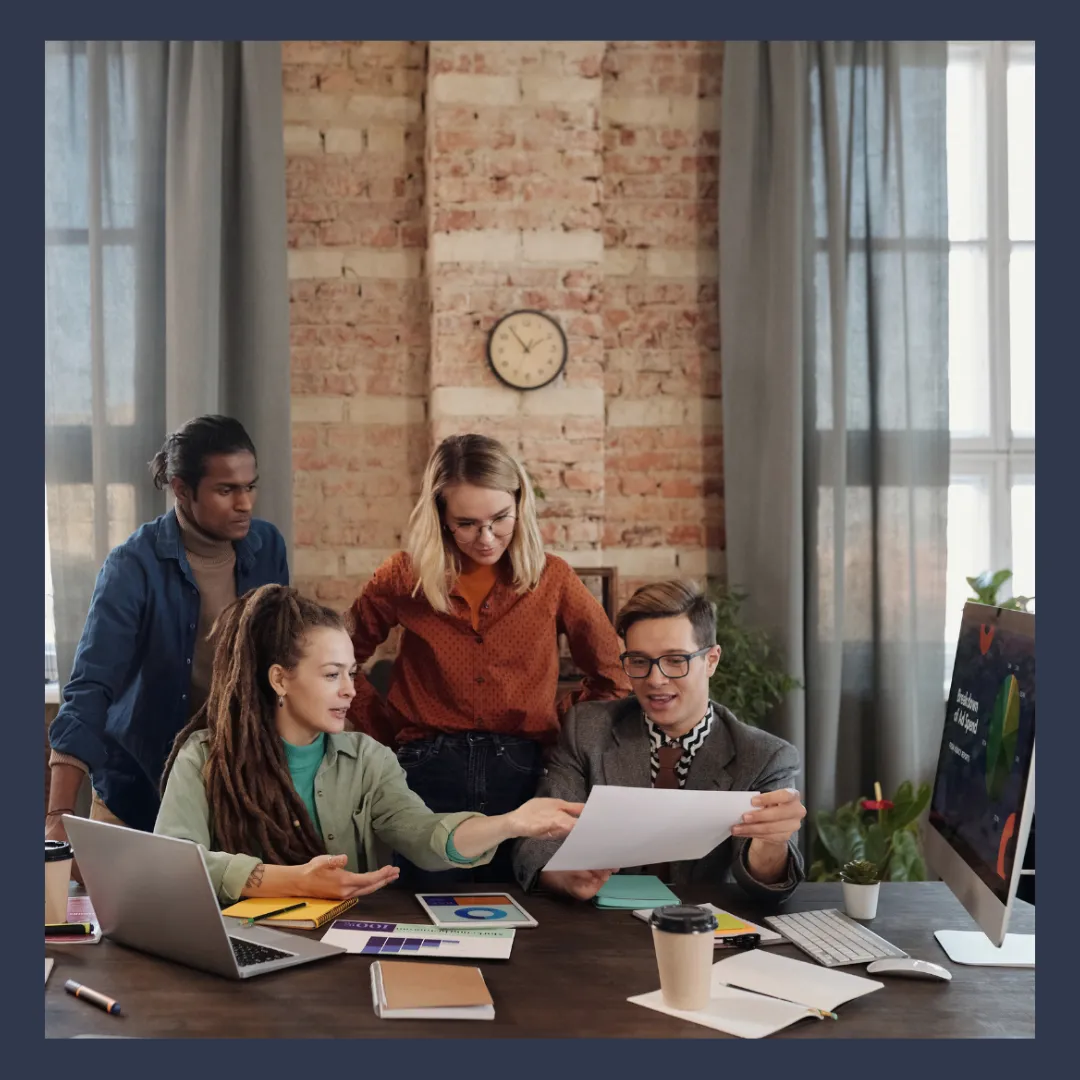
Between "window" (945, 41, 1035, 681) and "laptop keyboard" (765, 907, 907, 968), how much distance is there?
9.62 ft

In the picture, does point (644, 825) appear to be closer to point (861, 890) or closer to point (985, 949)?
point (861, 890)

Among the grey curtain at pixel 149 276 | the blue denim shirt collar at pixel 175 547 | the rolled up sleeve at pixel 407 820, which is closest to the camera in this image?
the rolled up sleeve at pixel 407 820

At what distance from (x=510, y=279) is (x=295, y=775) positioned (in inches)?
96.2

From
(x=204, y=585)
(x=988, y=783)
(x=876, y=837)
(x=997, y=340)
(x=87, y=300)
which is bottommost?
(x=876, y=837)

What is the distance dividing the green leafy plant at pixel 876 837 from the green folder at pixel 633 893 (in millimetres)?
1926

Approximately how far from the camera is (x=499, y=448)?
2379mm

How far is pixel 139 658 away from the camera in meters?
2.54

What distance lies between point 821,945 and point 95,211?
11.2ft

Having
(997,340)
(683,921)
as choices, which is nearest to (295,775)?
(683,921)

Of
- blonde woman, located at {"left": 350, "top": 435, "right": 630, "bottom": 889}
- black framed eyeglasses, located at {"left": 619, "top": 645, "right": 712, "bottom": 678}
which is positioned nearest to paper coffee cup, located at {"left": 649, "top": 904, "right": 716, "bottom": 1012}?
black framed eyeglasses, located at {"left": 619, "top": 645, "right": 712, "bottom": 678}

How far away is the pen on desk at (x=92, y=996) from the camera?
4.40 feet

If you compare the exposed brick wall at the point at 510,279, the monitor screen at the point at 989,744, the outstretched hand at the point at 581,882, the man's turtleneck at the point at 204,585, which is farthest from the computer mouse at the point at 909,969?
the exposed brick wall at the point at 510,279

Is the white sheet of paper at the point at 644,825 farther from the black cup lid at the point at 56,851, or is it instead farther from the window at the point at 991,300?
the window at the point at 991,300

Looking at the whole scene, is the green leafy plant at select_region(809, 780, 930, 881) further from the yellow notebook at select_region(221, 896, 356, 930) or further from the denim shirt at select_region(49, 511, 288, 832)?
the yellow notebook at select_region(221, 896, 356, 930)
